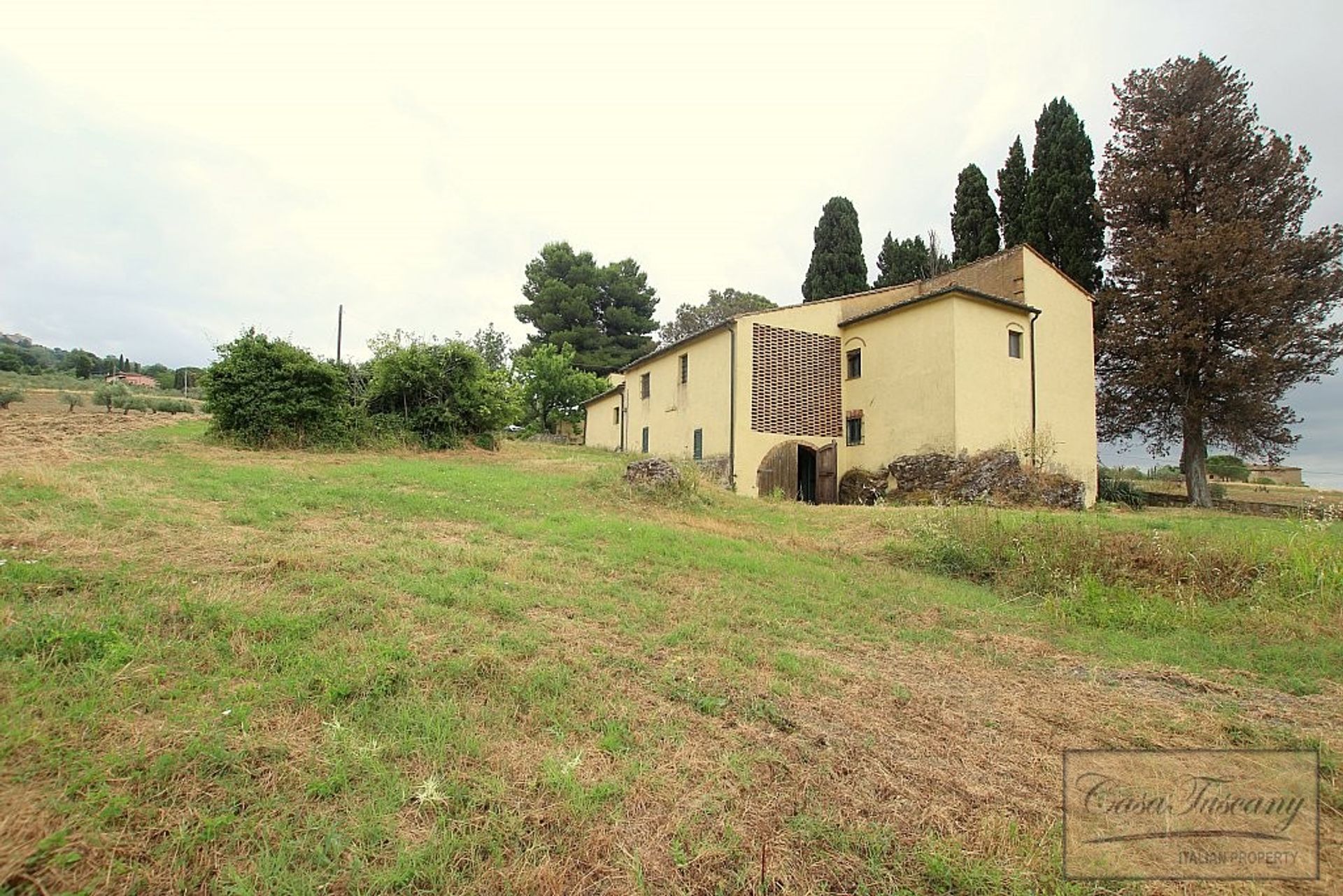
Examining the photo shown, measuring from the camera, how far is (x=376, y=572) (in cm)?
499

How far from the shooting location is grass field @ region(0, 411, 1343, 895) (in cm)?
227

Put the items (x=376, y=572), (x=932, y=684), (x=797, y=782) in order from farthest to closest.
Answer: (x=376, y=572)
(x=932, y=684)
(x=797, y=782)

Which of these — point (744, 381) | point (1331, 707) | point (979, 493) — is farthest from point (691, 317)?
point (1331, 707)

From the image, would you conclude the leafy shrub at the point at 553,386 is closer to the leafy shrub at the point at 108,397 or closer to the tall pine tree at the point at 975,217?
the leafy shrub at the point at 108,397

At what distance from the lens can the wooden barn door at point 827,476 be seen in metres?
18.3

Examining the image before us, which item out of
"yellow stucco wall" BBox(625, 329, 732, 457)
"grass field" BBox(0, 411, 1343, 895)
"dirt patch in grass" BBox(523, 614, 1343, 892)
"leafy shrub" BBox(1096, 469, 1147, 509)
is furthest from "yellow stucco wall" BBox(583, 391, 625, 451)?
"dirt patch in grass" BBox(523, 614, 1343, 892)

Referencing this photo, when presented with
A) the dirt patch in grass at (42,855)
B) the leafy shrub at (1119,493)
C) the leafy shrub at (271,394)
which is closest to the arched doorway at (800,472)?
the leafy shrub at (1119,493)

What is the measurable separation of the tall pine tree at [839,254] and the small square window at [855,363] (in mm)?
11926

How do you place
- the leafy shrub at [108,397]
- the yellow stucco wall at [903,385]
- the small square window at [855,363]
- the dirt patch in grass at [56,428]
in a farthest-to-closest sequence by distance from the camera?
1. the small square window at [855,363]
2. the leafy shrub at [108,397]
3. the yellow stucco wall at [903,385]
4. the dirt patch in grass at [56,428]

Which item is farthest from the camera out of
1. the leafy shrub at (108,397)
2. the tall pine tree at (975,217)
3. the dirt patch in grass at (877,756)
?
the tall pine tree at (975,217)

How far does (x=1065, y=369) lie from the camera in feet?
61.3

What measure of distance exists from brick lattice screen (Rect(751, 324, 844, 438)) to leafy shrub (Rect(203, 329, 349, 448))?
38.0 ft

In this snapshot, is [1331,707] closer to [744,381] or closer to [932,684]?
[932,684]

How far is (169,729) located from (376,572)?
2.37 meters
